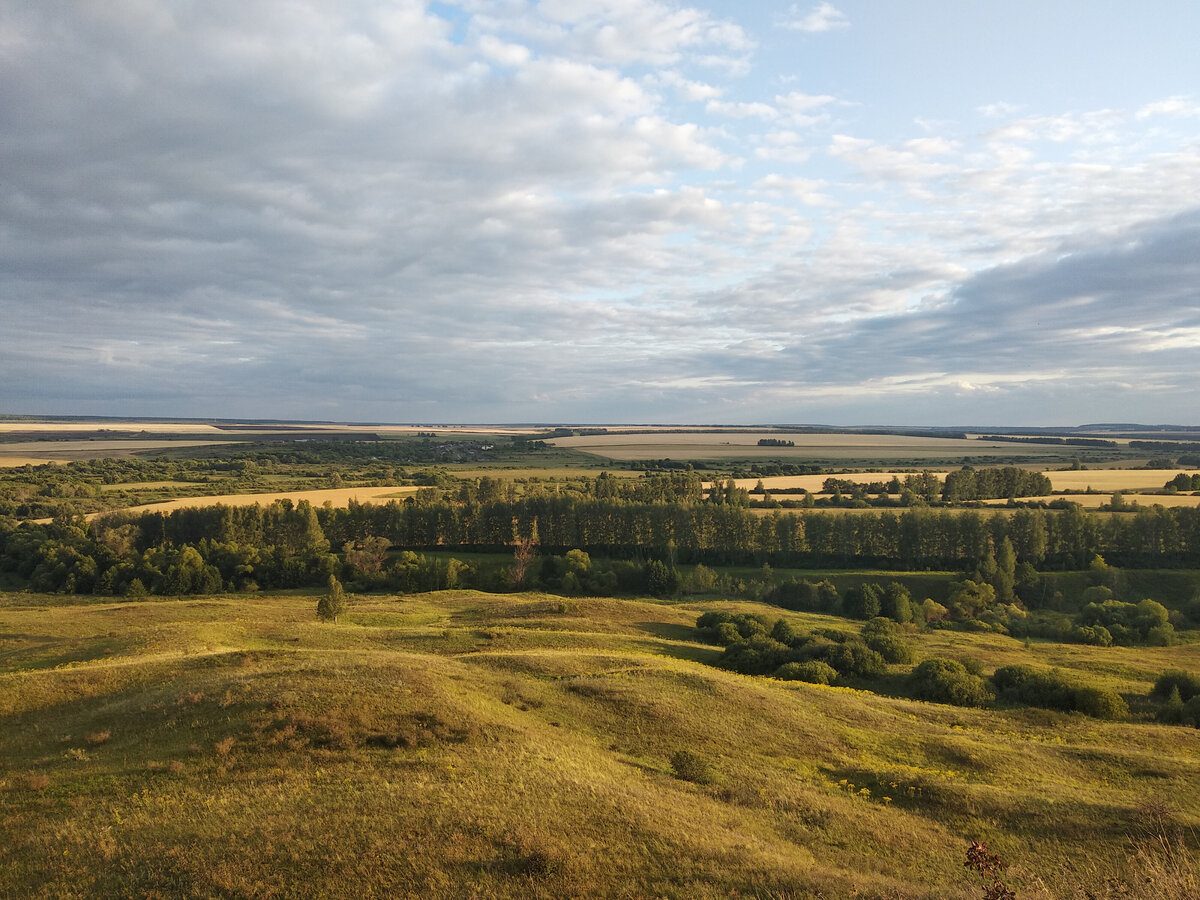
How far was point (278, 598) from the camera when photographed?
298ft

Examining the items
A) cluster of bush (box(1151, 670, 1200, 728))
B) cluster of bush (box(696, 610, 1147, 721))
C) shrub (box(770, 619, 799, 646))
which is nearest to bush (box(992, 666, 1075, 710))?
cluster of bush (box(696, 610, 1147, 721))

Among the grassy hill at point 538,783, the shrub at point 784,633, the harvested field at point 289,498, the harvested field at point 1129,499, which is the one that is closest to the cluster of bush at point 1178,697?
the grassy hill at point 538,783

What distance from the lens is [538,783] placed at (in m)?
22.6

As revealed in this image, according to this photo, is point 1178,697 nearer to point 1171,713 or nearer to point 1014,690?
point 1171,713

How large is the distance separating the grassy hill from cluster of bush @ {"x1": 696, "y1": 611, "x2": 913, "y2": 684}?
532 cm

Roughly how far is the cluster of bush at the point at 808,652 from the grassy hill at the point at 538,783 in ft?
17.4

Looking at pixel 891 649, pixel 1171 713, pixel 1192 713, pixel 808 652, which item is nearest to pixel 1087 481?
pixel 891 649

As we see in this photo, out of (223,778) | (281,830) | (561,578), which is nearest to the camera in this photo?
(281,830)

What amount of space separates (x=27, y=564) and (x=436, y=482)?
9732 centimetres

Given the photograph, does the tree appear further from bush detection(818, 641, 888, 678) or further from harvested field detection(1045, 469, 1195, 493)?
harvested field detection(1045, 469, 1195, 493)

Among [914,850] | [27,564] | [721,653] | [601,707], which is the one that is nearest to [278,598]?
[27,564]

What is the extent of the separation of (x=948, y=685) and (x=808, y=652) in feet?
37.1

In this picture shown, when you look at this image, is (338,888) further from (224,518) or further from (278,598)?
(224,518)

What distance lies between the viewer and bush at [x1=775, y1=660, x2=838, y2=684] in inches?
1912
